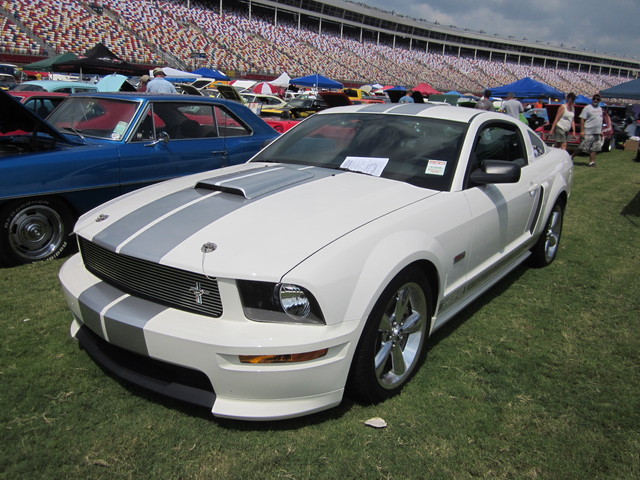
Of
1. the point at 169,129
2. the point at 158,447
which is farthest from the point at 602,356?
the point at 169,129

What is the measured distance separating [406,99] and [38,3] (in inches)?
1206

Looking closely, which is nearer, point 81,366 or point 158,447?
point 158,447

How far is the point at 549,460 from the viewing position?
6.97 ft

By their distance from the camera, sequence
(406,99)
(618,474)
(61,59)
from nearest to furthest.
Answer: (618,474) → (406,99) → (61,59)

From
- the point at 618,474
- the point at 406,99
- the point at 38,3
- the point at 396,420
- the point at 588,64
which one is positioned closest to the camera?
the point at 618,474

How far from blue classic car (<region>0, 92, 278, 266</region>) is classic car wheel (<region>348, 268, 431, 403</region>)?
7.38 feet

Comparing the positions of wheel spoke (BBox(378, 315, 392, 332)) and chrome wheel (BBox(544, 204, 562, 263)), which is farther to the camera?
chrome wheel (BBox(544, 204, 562, 263))

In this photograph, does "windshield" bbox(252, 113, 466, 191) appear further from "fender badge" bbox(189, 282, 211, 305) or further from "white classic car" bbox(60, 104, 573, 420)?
"fender badge" bbox(189, 282, 211, 305)

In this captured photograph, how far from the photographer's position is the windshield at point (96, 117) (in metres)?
4.82

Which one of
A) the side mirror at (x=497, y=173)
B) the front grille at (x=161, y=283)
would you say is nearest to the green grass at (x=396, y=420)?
the front grille at (x=161, y=283)

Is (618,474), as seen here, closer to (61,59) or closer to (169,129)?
(169,129)

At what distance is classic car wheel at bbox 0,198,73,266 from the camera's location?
3.98 meters

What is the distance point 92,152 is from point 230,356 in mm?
3203

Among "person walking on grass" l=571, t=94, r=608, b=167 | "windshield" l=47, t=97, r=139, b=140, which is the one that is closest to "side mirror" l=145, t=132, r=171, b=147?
"windshield" l=47, t=97, r=139, b=140
